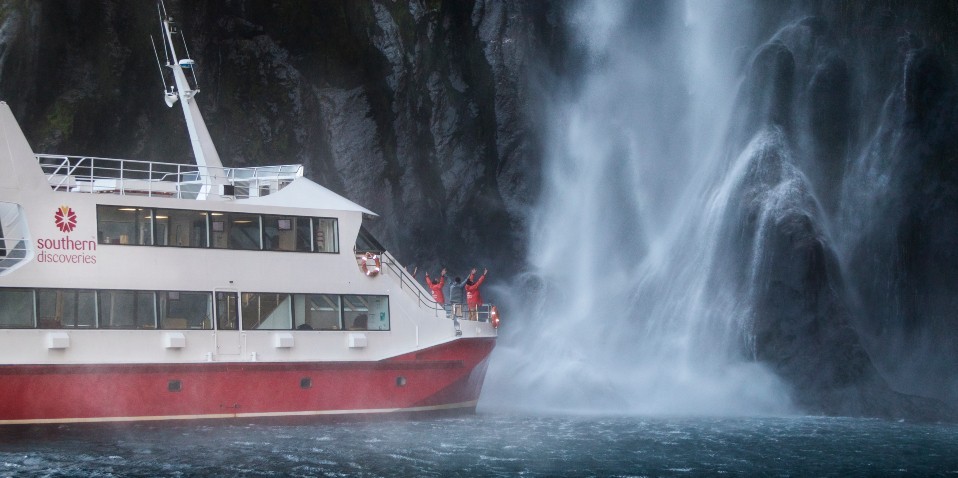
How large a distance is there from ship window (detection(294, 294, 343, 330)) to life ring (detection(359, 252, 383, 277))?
0.96 m

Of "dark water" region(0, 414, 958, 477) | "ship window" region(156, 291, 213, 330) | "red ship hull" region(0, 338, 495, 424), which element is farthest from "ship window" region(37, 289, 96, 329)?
"dark water" region(0, 414, 958, 477)

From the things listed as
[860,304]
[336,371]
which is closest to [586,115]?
[860,304]

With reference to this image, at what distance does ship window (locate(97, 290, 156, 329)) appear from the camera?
76.5 feet

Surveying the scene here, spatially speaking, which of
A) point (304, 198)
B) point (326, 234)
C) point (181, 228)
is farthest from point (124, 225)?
point (326, 234)

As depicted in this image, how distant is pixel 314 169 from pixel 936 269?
804 inches

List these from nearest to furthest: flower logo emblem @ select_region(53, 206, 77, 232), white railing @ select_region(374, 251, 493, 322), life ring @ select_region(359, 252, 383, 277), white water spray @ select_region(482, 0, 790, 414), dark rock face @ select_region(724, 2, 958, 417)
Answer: flower logo emblem @ select_region(53, 206, 77, 232) < life ring @ select_region(359, 252, 383, 277) < white railing @ select_region(374, 251, 493, 322) < dark rock face @ select_region(724, 2, 958, 417) < white water spray @ select_region(482, 0, 790, 414)

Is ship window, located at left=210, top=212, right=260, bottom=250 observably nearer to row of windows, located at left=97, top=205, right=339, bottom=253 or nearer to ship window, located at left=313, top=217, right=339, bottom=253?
row of windows, located at left=97, top=205, right=339, bottom=253

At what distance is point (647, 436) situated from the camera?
23.8m

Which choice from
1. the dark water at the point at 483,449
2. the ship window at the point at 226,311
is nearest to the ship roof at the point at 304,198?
the ship window at the point at 226,311

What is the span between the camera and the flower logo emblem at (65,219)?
23156mm

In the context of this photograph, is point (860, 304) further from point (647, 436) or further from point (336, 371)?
point (336, 371)

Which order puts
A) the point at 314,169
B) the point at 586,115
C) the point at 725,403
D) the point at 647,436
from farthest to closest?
1. the point at 586,115
2. the point at 314,169
3. the point at 725,403
4. the point at 647,436

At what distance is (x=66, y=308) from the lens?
22.9m

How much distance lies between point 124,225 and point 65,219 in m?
1.21
